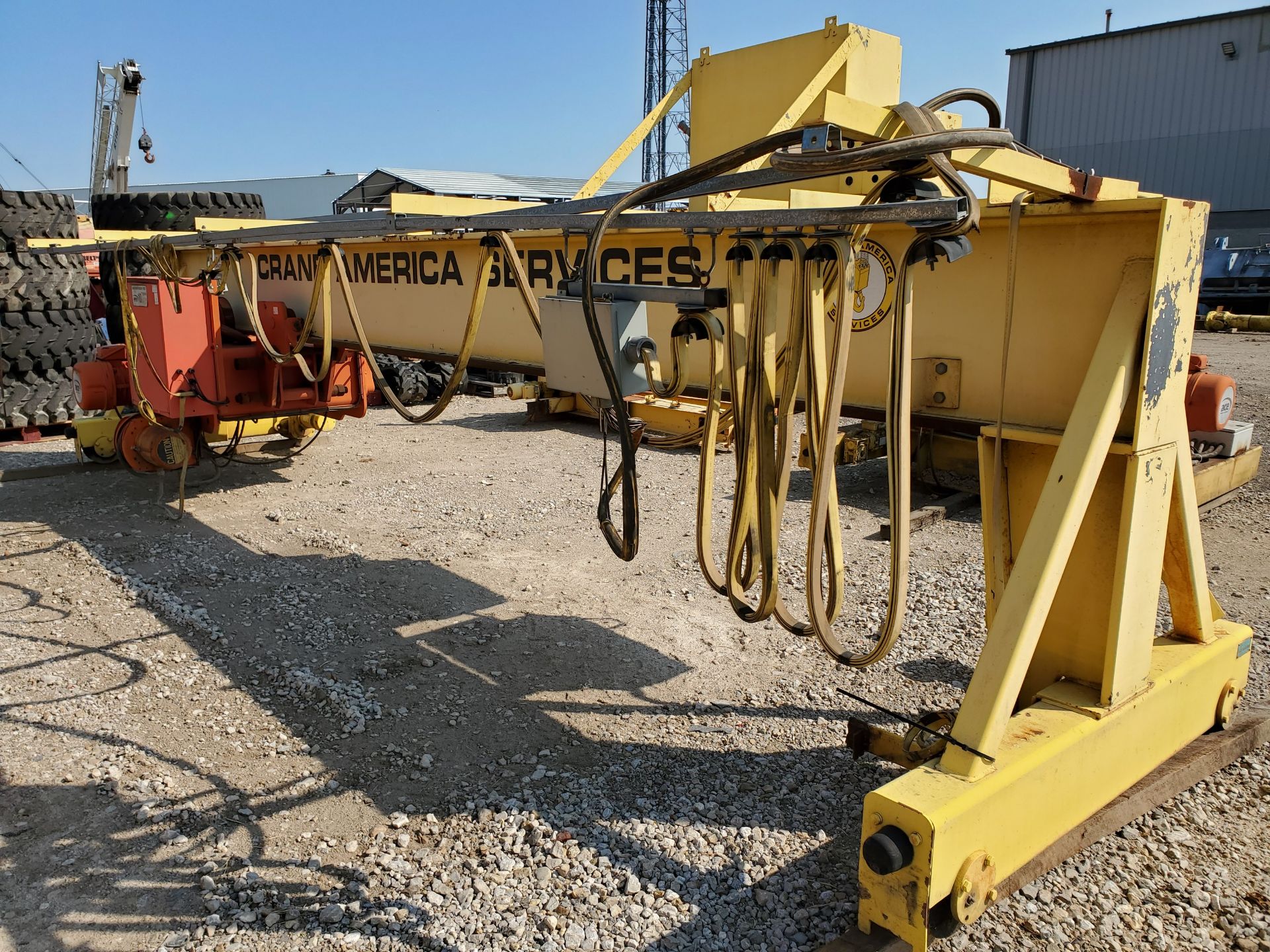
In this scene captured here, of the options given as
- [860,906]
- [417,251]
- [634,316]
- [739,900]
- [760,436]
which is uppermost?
[417,251]

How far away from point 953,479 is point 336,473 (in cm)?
466

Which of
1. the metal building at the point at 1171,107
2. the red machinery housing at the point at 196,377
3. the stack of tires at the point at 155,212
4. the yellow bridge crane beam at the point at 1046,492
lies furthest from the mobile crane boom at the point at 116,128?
the metal building at the point at 1171,107

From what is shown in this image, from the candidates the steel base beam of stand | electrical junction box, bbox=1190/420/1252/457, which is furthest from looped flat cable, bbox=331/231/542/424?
electrical junction box, bbox=1190/420/1252/457

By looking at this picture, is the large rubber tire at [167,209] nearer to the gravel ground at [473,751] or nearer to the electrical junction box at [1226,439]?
the gravel ground at [473,751]

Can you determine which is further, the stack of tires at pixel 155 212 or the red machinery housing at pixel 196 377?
the stack of tires at pixel 155 212

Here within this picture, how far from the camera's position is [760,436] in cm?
254

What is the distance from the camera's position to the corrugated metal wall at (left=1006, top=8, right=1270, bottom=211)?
22.4 meters

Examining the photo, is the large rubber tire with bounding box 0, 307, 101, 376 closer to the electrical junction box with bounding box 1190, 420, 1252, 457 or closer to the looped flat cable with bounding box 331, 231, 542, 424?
the looped flat cable with bounding box 331, 231, 542, 424

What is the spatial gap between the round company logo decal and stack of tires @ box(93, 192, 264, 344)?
743cm

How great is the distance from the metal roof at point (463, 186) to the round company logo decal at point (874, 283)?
2142 centimetres

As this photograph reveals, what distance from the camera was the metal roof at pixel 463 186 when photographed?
24922 mm

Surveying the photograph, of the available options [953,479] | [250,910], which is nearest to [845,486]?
[953,479]

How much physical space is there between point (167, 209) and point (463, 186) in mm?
18353

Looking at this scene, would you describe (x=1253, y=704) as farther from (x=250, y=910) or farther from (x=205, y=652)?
(x=205, y=652)
